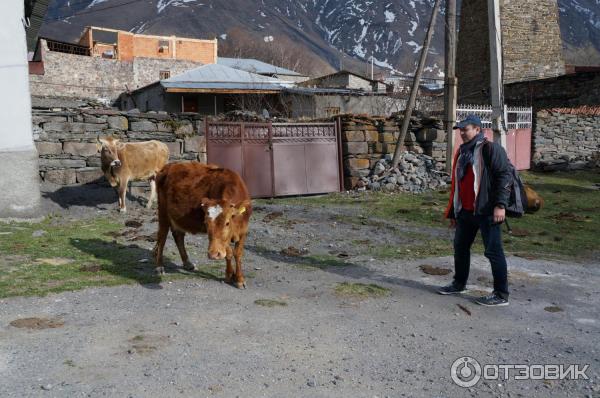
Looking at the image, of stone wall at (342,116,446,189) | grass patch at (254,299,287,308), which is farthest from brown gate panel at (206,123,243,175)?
grass patch at (254,299,287,308)

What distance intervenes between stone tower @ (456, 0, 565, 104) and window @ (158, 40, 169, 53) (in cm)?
2975

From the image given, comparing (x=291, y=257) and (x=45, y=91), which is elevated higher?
(x=45, y=91)

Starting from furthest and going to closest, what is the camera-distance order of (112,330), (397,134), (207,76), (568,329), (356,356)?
1. (207,76)
2. (397,134)
3. (568,329)
4. (112,330)
5. (356,356)

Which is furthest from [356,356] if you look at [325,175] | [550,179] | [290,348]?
[550,179]

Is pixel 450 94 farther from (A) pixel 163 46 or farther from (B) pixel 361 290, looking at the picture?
(A) pixel 163 46

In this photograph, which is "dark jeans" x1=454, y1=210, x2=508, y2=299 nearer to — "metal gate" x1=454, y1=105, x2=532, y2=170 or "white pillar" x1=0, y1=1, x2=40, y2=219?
"white pillar" x1=0, y1=1, x2=40, y2=219

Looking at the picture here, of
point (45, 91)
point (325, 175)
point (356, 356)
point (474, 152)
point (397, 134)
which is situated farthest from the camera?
point (45, 91)

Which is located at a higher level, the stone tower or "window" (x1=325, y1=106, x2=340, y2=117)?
the stone tower

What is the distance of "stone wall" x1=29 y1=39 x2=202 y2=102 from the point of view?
38000 mm

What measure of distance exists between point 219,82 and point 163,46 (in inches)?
1010

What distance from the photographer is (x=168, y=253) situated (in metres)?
7.25

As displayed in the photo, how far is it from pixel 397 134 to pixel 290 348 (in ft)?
40.5

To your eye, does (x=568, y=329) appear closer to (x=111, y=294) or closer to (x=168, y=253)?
(x=111, y=294)

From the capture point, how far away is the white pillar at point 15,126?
873cm
